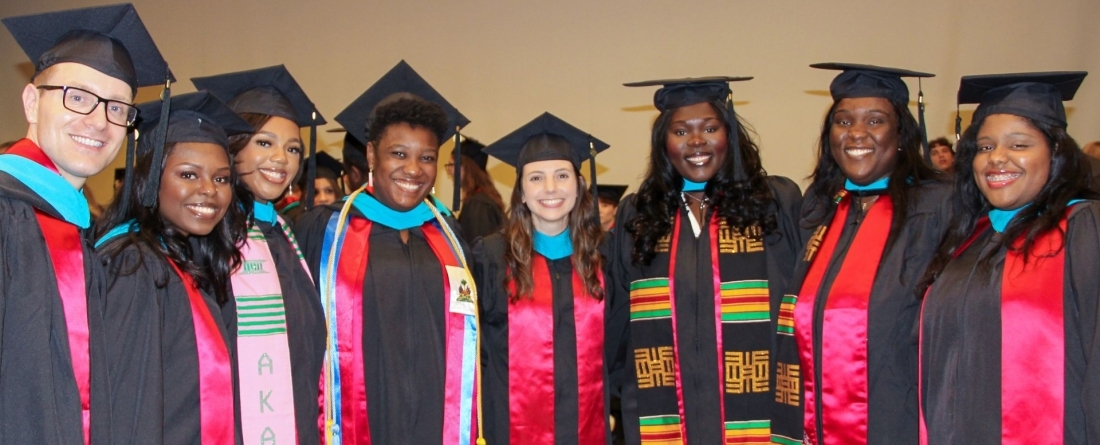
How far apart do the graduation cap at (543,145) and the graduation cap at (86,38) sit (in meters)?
1.46

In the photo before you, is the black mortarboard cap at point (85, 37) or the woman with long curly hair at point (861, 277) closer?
the black mortarboard cap at point (85, 37)

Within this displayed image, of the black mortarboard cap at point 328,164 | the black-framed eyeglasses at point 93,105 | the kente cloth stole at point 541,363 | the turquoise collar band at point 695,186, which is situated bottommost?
the kente cloth stole at point 541,363

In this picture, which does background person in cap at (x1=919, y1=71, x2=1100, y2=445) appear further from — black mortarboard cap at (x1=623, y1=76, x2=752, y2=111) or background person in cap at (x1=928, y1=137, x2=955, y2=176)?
background person in cap at (x1=928, y1=137, x2=955, y2=176)

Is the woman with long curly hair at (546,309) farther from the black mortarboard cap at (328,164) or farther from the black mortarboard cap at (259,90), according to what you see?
the black mortarboard cap at (328,164)

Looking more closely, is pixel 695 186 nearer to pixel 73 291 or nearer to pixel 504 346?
pixel 504 346

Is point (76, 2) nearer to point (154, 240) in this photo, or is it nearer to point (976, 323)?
point (154, 240)

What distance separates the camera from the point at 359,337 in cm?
306

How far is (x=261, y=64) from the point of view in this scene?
8.45m

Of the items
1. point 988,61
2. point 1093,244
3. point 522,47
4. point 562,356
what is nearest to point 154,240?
point 562,356

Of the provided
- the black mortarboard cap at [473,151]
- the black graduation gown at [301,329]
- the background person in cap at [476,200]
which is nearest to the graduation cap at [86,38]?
the black graduation gown at [301,329]

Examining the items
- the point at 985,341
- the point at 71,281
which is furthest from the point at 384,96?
the point at 985,341

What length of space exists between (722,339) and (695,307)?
0.16 metres

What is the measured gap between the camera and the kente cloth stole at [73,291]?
1971mm

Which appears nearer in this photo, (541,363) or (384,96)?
(541,363)
